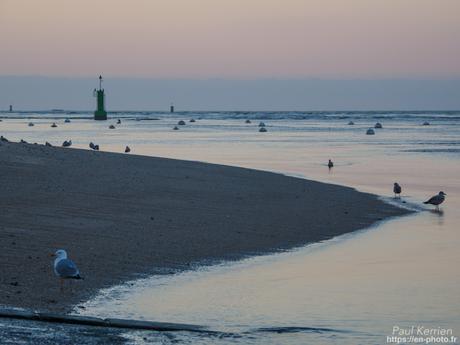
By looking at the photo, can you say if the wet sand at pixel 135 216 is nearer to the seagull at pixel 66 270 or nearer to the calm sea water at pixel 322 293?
the seagull at pixel 66 270

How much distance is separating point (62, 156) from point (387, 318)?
1708 cm

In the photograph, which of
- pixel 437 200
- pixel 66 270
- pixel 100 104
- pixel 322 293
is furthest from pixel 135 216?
pixel 100 104

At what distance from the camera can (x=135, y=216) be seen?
16516 mm

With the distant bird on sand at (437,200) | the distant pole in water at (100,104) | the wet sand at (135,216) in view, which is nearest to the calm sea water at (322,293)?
the wet sand at (135,216)

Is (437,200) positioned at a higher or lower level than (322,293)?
higher

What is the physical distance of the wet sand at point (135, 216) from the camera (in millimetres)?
11844

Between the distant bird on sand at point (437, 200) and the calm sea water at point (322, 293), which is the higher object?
the distant bird on sand at point (437, 200)

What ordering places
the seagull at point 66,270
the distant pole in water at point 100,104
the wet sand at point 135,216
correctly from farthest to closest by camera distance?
the distant pole in water at point 100,104, the wet sand at point 135,216, the seagull at point 66,270

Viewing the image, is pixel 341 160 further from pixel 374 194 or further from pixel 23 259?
pixel 23 259

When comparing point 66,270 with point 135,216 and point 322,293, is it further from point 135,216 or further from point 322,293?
point 135,216

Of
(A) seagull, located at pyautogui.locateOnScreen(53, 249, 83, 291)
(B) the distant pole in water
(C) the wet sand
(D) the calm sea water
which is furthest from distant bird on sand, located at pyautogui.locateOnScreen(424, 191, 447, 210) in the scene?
(B) the distant pole in water

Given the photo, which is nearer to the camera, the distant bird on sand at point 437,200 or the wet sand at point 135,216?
the wet sand at point 135,216

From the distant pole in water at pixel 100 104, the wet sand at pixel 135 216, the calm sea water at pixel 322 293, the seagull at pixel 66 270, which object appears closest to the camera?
the calm sea water at pixel 322 293

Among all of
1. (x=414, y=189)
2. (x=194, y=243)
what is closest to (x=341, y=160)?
(x=414, y=189)
